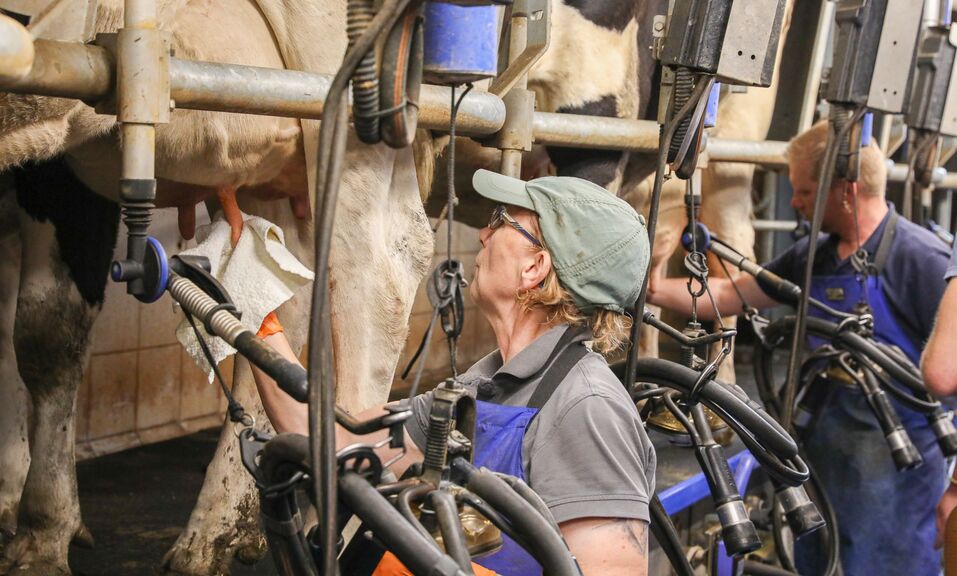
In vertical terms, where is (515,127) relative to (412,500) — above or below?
above

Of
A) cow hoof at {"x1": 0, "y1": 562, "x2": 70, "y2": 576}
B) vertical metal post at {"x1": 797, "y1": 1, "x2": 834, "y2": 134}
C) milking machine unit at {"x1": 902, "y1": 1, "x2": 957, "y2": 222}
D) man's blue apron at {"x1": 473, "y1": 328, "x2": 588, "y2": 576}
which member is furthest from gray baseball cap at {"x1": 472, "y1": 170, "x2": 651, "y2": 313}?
vertical metal post at {"x1": 797, "y1": 1, "x2": 834, "y2": 134}

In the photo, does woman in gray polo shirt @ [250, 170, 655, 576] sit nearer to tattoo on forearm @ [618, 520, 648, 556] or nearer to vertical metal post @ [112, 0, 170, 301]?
tattoo on forearm @ [618, 520, 648, 556]

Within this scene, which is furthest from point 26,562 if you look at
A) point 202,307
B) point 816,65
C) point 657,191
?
point 816,65

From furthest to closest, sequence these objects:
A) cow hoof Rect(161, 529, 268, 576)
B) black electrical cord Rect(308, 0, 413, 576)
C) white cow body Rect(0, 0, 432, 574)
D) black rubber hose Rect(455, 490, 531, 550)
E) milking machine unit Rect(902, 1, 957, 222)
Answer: milking machine unit Rect(902, 1, 957, 222), cow hoof Rect(161, 529, 268, 576), white cow body Rect(0, 0, 432, 574), black rubber hose Rect(455, 490, 531, 550), black electrical cord Rect(308, 0, 413, 576)

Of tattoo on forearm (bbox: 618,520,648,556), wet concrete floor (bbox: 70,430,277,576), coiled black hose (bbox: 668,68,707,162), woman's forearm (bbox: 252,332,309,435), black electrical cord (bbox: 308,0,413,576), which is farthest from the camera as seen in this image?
wet concrete floor (bbox: 70,430,277,576)

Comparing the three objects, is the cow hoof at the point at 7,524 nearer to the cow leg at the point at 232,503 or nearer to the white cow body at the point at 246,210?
the white cow body at the point at 246,210

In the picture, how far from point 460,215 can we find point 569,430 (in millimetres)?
2239

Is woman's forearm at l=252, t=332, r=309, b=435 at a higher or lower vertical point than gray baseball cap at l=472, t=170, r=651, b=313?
lower

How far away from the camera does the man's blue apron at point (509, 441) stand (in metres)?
1.33

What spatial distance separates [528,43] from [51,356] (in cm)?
128

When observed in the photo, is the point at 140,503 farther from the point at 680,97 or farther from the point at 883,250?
the point at 883,250

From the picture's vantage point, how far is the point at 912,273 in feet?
9.08

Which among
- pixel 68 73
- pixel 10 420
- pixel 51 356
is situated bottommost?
pixel 10 420

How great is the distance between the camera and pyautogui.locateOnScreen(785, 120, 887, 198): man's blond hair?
283cm
